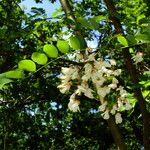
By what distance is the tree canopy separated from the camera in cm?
177

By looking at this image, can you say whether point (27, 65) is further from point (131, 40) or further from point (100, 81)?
point (131, 40)

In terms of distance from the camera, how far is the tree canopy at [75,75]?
177 cm

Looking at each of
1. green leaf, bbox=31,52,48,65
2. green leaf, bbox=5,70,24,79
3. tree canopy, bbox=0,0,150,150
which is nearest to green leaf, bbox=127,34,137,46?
tree canopy, bbox=0,0,150,150

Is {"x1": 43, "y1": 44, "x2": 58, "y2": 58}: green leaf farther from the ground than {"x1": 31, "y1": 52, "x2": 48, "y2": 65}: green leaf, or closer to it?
farther from the ground

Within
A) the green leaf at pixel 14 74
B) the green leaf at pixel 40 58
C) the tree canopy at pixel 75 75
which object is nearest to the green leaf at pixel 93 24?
the tree canopy at pixel 75 75

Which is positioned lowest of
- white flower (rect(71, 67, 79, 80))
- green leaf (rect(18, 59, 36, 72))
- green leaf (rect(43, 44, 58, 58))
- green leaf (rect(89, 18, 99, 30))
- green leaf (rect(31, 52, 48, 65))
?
white flower (rect(71, 67, 79, 80))

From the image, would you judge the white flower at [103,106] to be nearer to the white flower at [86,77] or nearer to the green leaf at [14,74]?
the white flower at [86,77]

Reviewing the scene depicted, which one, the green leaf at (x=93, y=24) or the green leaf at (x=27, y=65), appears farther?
the green leaf at (x=93, y=24)

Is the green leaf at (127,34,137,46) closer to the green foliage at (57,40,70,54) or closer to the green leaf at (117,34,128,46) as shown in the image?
the green leaf at (117,34,128,46)

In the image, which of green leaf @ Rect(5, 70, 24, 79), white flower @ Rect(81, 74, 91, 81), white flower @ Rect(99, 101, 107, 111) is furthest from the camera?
white flower @ Rect(99, 101, 107, 111)

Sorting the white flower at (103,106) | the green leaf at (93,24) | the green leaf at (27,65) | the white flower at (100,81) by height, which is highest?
the green leaf at (93,24)

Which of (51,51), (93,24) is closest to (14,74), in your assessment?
(51,51)

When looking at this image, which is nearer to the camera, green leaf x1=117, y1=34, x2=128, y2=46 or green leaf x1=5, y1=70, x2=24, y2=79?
green leaf x1=5, y1=70, x2=24, y2=79

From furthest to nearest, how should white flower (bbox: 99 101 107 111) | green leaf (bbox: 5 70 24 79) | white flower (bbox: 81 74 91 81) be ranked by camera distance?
white flower (bbox: 99 101 107 111)
white flower (bbox: 81 74 91 81)
green leaf (bbox: 5 70 24 79)
